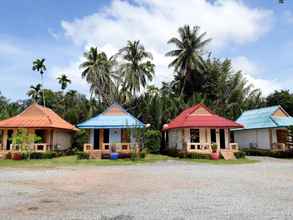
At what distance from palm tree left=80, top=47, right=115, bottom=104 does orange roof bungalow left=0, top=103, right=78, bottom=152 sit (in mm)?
10411

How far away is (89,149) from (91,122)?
2747mm

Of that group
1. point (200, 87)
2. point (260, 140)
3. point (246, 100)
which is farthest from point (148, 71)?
point (260, 140)

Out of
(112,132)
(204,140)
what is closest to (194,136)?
(204,140)

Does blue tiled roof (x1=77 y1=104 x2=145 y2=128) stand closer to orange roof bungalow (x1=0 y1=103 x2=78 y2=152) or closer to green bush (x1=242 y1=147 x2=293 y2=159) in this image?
orange roof bungalow (x1=0 y1=103 x2=78 y2=152)

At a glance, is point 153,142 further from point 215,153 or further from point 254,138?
point 254,138

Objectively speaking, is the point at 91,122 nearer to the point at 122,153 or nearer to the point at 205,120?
the point at 122,153

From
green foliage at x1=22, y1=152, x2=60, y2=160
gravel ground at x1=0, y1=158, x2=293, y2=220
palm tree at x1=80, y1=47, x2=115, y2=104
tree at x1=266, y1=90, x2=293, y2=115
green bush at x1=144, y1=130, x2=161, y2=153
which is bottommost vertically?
gravel ground at x1=0, y1=158, x2=293, y2=220

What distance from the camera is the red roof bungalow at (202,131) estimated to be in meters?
22.9

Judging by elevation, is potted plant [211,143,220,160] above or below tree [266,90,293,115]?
below

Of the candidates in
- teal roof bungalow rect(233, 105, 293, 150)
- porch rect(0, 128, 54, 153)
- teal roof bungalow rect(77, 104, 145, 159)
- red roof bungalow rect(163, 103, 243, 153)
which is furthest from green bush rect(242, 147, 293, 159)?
porch rect(0, 128, 54, 153)

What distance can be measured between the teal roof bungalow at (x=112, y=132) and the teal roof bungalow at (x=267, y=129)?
39.0 ft

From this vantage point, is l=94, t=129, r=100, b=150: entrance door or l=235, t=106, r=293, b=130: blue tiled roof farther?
l=235, t=106, r=293, b=130: blue tiled roof

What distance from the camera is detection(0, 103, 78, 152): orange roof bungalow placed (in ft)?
79.9

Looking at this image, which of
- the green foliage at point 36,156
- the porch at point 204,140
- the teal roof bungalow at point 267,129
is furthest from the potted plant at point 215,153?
the green foliage at point 36,156
